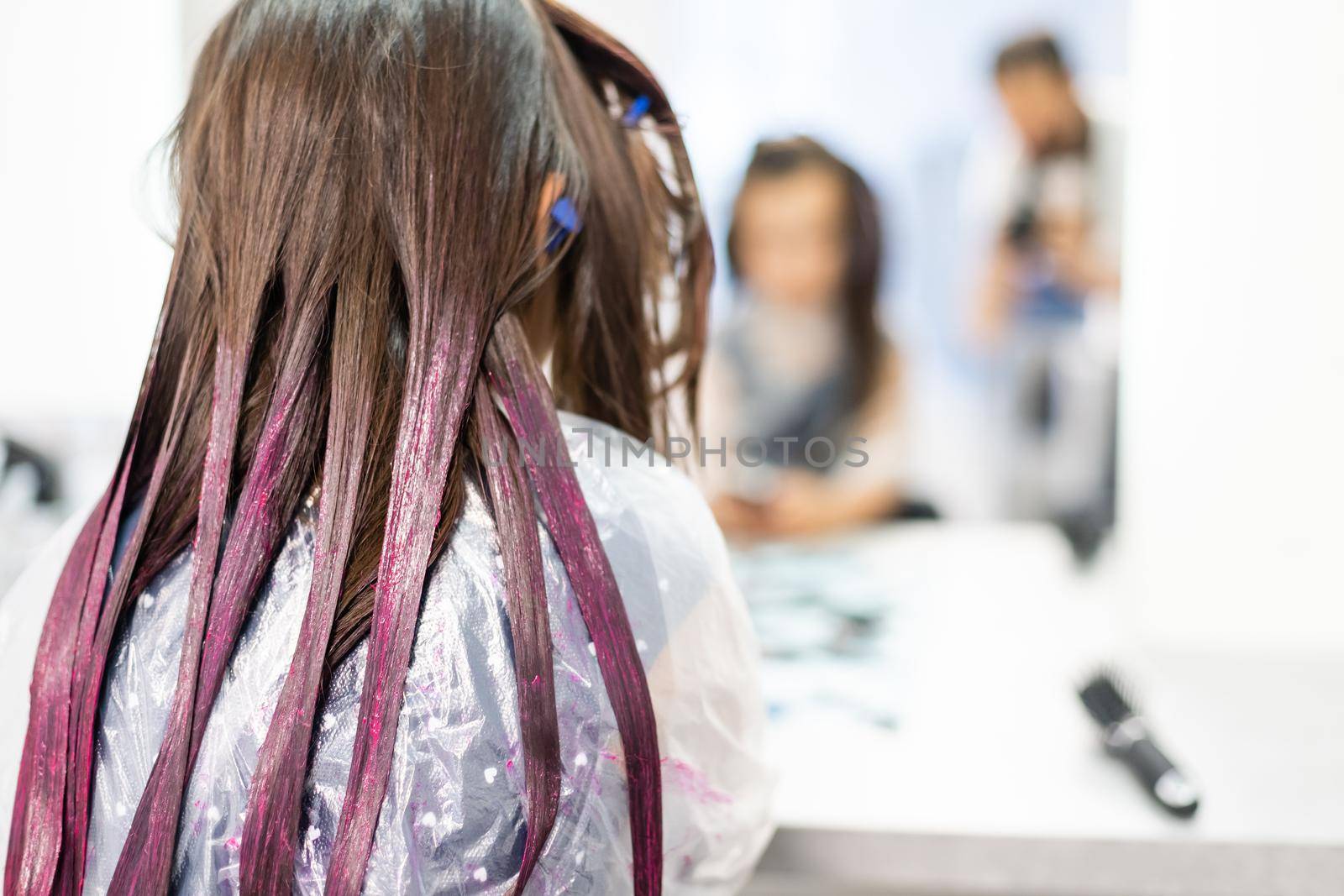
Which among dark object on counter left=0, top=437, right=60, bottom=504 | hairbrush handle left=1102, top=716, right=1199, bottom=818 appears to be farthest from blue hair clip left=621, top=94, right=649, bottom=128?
dark object on counter left=0, top=437, right=60, bottom=504

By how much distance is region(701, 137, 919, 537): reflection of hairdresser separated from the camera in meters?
1.77

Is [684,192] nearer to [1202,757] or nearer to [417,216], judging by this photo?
[417,216]

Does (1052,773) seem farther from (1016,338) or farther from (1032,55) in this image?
(1032,55)

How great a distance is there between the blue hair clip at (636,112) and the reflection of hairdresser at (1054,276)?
1.61 meters

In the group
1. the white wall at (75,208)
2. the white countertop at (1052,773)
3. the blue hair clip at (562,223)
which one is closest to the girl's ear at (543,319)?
the blue hair clip at (562,223)

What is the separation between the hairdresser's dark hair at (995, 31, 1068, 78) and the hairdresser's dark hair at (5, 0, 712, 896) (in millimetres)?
1847

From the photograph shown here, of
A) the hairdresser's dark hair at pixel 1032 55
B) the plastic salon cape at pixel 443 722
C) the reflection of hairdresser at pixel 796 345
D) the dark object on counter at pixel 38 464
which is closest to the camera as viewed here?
the plastic salon cape at pixel 443 722

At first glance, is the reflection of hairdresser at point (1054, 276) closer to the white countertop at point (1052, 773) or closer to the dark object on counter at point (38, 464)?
the white countertop at point (1052, 773)

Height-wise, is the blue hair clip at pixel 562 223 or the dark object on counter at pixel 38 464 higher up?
the blue hair clip at pixel 562 223

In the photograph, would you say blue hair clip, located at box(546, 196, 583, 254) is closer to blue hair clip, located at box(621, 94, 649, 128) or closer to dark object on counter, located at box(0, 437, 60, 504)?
blue hair clip, located at box(621, 94, 649, 128)

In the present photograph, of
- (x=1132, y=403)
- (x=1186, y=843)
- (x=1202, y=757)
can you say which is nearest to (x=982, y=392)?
(x=1132, y=403)

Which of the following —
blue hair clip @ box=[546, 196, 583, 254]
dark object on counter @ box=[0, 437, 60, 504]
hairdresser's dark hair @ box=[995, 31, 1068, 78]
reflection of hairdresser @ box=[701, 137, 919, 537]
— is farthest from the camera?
hairdresser's dark hair @ box=[995, 31, 1068, 78]

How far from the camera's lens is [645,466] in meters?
0.48

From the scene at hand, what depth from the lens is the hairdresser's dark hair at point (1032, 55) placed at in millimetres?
1942
